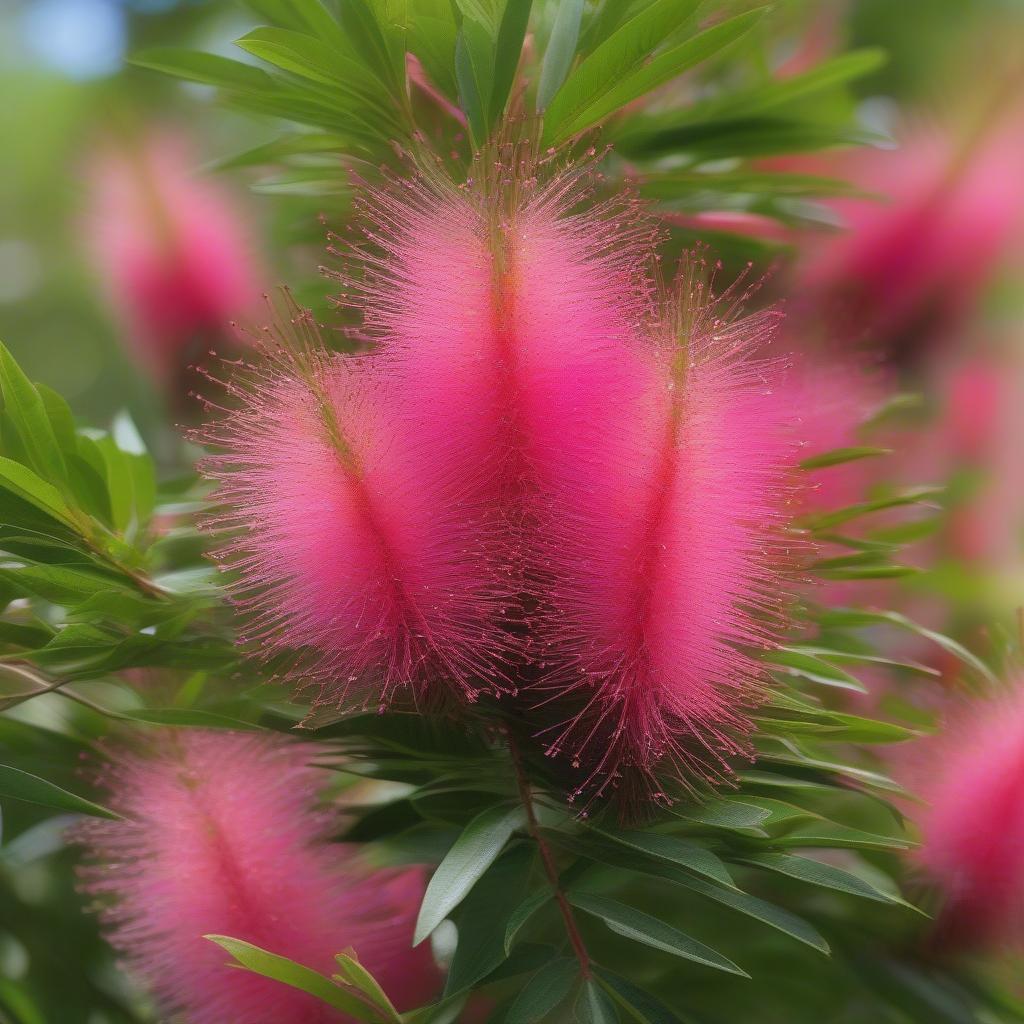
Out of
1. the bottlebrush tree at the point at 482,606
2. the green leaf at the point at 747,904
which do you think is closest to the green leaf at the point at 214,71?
the bottlebrush tree at the point at 482,606

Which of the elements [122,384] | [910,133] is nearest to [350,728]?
[910,133]

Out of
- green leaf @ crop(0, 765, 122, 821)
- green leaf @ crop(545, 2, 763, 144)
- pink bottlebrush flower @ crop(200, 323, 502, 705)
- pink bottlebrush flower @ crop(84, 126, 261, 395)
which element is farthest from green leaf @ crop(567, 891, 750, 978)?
pink bottlebrush flower @ crop(84, 126, 261, 395)

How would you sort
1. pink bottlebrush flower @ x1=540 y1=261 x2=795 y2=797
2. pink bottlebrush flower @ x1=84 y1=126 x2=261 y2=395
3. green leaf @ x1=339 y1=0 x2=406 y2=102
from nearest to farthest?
→ pink bottlebrush flower @ x1=540 y1=261 x2=795 y2=797
green leaf @ x1=339 y1=0 x2=406 y2=102
pink bottlebrush flower @ x1=84 y1=126 x2=261 y2=395

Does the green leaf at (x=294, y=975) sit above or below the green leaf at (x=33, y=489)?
below

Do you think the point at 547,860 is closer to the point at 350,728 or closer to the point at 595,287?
the point at 350,728

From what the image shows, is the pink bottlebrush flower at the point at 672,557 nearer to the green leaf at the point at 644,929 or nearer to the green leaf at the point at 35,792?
the green leaf at the point at 644,929

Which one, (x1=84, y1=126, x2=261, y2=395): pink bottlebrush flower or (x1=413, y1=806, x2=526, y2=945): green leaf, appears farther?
(x1=84, y1=126, x2=261, y2=395): pink bottlebrush flower

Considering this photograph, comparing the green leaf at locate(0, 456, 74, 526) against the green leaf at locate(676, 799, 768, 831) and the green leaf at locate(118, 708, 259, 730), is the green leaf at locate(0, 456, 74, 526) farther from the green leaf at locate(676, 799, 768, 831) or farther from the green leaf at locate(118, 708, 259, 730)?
the green leaf at locate(676, 799, 768, 831)
